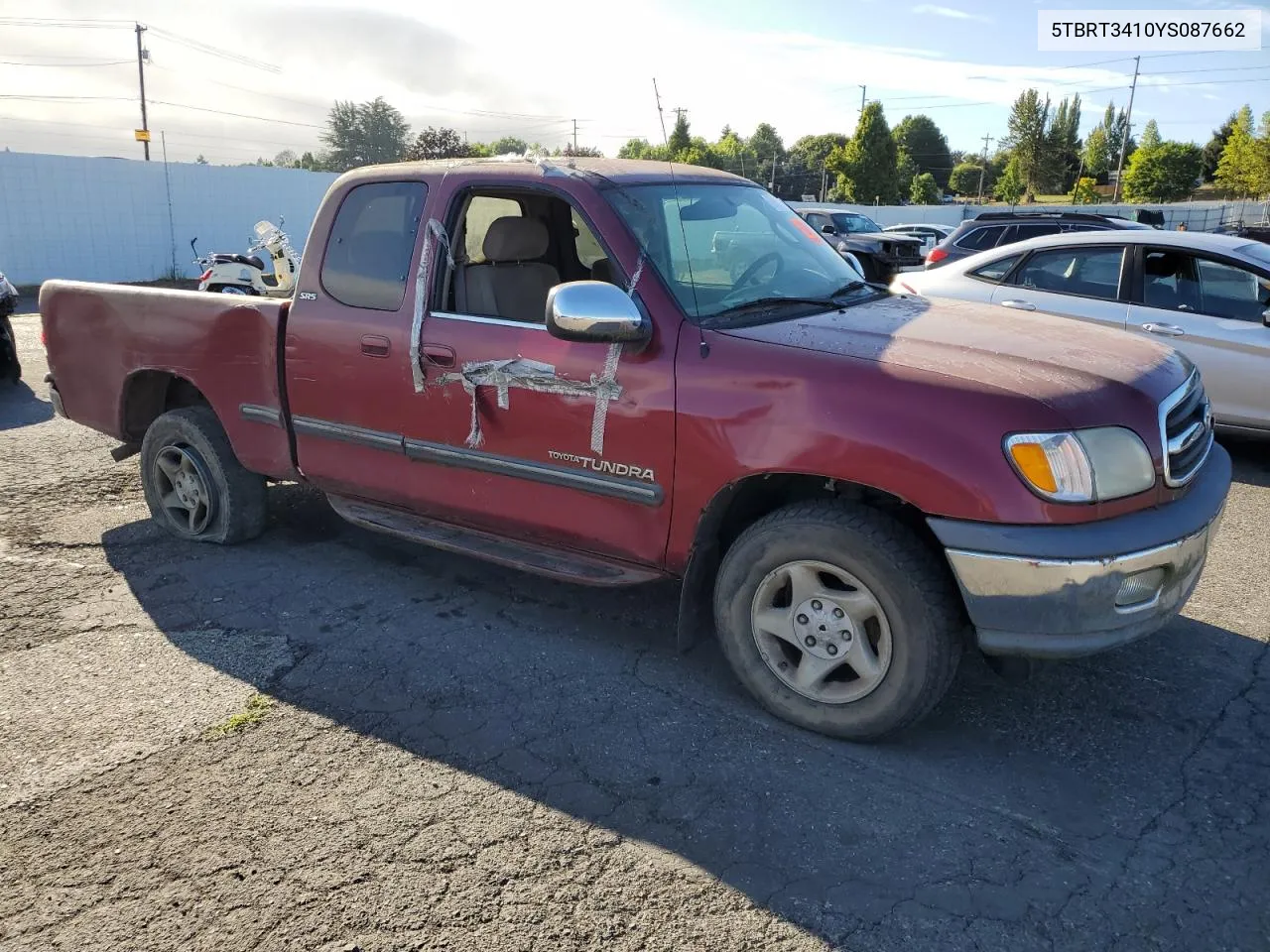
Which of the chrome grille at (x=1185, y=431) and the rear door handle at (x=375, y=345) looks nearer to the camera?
the chrome grille at (x=1185, y=431)

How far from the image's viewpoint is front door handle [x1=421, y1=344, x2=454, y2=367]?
405 centimetres

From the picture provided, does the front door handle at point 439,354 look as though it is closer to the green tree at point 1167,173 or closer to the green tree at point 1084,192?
the green tree at point 1167,173

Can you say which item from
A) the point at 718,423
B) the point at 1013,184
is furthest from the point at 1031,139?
the point at 718,423

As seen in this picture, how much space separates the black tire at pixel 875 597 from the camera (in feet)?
10.3

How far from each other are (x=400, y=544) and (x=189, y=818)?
2.45 metres

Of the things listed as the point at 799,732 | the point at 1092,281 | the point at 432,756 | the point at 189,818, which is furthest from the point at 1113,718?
the point at 1092,281

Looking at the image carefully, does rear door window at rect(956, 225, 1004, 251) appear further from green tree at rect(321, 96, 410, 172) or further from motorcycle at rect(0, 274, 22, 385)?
green tree at rect(321, 96, 410, 172)

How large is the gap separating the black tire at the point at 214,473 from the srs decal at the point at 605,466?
85.6 inches

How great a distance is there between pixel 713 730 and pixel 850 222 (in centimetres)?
2165

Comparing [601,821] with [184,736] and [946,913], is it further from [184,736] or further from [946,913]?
[184,736]

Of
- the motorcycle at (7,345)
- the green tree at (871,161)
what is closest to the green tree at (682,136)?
the green tree at (871,161)

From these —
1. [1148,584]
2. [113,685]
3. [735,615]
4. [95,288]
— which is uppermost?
[95,288]

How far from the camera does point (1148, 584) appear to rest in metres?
3.10

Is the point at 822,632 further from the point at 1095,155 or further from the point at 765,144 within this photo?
the point at 765,144
